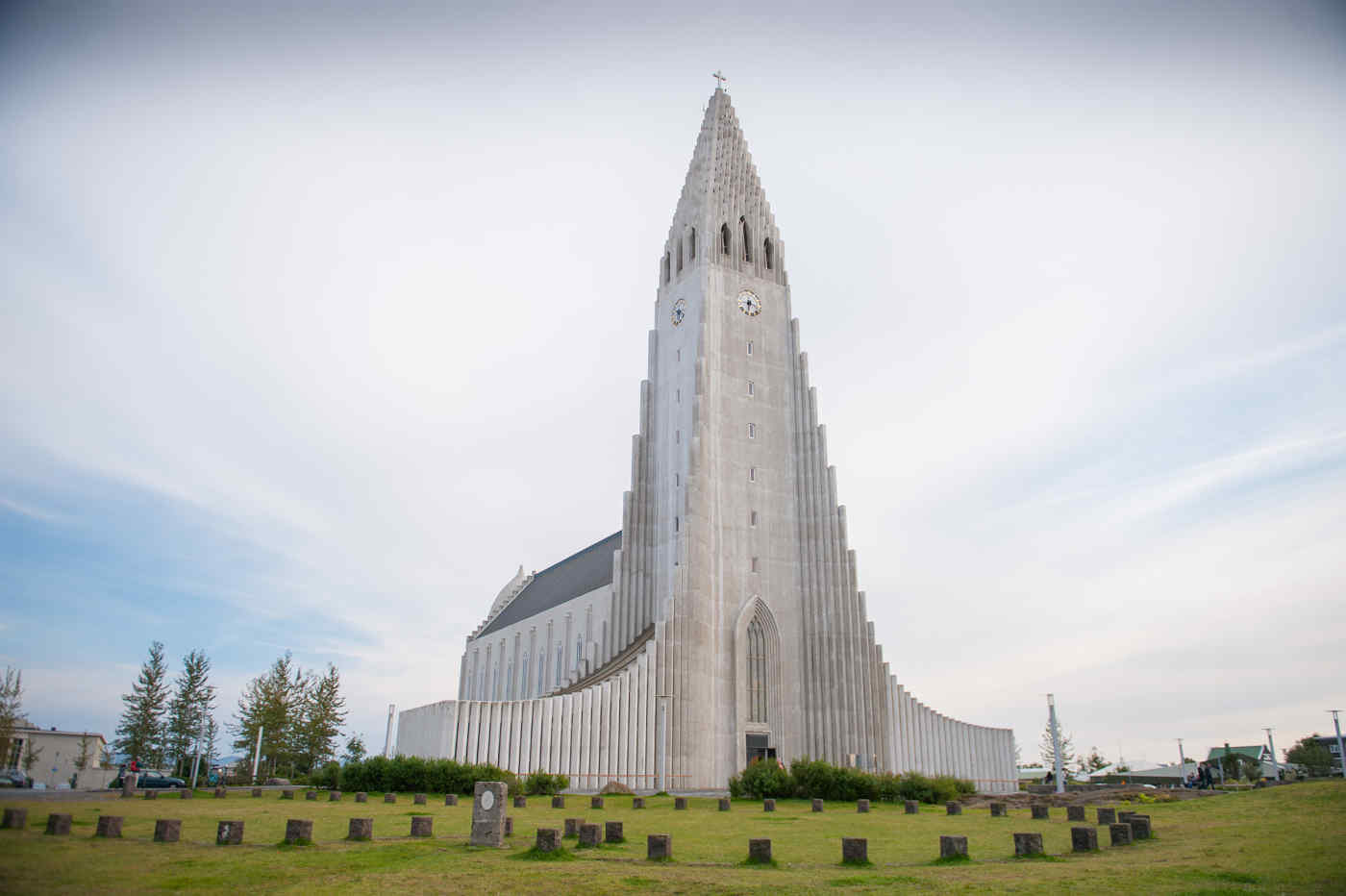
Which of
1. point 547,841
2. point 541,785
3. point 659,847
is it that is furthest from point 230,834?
point 541,785

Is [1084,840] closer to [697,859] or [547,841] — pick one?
[697,859]

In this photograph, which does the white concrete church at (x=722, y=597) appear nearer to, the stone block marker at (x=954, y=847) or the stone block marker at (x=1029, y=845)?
the stone block marker at (x=954, y=847)

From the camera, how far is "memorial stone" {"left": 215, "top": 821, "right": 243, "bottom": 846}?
45.6 ft

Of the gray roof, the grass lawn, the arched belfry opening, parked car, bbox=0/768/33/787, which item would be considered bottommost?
the grass lawn

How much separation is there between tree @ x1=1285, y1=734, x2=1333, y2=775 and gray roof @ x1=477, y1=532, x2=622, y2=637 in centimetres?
5050

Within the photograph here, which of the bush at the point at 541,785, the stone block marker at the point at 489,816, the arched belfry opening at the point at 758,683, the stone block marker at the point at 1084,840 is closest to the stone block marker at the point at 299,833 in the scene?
the stone block marker at the point at 489,816

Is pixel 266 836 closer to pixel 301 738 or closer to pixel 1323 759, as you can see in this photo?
pixel 301 738

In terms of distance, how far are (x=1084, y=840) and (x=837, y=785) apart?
1731 centimetres

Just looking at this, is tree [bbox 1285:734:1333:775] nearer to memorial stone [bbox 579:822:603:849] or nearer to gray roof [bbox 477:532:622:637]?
gray roof [bbox 477:532:622:637]

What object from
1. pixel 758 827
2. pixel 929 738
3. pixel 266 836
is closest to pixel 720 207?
pixel 929 738

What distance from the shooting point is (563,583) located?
68.7 meters

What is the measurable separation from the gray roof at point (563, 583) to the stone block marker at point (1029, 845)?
136ft

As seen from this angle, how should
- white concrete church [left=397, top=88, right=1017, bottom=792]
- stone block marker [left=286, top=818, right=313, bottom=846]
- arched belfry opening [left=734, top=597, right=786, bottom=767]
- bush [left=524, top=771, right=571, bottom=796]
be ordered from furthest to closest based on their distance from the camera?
arched belfry opening [left=734, top=597, right=786, bottom=767] < white concrete church [left=397, top=88, right=1017, bottom=792] < bush [left=524, top=771, right=571, bottom=796] < stone block marker [left=286, top=818, right=313, bottom=846]

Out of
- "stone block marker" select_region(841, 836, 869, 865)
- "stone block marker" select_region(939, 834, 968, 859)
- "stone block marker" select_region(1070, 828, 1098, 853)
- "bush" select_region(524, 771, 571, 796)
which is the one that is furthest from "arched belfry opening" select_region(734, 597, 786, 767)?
"stone block marker" select_region(841, 836, 869, 865)
